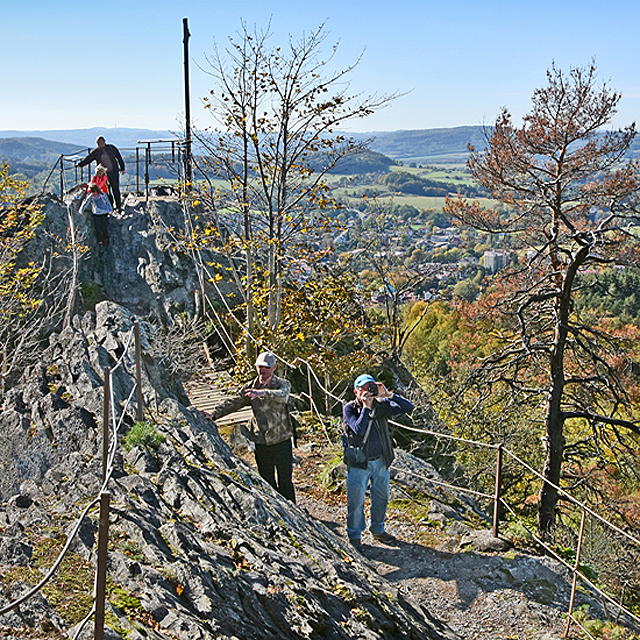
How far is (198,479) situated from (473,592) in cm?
264

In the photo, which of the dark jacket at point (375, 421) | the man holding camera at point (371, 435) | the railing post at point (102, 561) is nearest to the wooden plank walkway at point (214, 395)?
the man holding camera at point (371, 435)

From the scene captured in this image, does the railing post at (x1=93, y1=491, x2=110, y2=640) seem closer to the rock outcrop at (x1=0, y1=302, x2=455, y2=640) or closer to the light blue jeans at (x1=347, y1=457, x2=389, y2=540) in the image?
the rock outcrop at (x1=0, y1=302, x2=455, y2=640)

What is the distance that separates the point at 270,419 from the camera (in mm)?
6078

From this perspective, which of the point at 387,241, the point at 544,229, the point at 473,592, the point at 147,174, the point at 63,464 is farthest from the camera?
the point at 387,241

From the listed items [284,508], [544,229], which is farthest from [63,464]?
[544,229]

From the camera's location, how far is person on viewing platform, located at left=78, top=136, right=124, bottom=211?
14023mm

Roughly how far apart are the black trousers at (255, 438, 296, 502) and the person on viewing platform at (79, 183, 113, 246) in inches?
427

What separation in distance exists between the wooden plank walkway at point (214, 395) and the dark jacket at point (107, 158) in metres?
5.59

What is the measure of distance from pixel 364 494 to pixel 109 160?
450 inches

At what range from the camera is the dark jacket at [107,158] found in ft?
46.1

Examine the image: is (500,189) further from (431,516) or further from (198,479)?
(198,479)

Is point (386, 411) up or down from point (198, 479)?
up

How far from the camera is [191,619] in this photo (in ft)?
11.0

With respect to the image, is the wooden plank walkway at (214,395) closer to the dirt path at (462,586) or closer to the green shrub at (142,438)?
the dirt path at (462,586)
